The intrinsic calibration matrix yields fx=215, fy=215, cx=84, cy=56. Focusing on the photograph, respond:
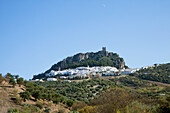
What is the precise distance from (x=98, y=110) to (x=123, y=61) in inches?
4731

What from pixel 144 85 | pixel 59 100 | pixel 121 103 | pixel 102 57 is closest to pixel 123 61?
pixel 102 57

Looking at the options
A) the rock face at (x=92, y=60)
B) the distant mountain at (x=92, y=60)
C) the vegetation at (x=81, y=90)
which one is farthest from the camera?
the rock face at (x=92, y=60)

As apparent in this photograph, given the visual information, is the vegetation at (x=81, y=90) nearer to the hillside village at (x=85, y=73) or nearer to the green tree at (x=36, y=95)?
the green tree at (x=36, y=95)

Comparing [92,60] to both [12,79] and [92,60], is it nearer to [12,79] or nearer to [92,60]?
[92,60]

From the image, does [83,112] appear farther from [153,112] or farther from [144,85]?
[144,85]

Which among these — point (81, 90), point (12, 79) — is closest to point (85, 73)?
point (81, 90)

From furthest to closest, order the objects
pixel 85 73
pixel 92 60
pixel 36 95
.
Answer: pixel 92 60, pixel 85 73, pixel 36 95

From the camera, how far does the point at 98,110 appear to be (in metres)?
22.2

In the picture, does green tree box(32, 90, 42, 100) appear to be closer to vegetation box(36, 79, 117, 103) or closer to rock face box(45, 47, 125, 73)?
vegetation box(36, 79, 117, 103)

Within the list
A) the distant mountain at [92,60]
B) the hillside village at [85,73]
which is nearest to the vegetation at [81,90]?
the hillside village at [85,73]

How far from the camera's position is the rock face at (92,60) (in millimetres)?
135375

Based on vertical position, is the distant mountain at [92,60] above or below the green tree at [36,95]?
above

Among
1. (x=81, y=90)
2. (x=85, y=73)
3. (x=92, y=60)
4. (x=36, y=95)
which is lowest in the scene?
(x=81, y=90)

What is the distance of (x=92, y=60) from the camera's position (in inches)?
5669
